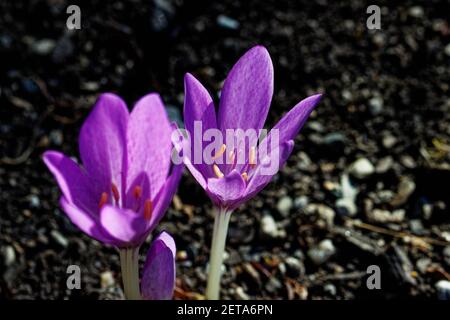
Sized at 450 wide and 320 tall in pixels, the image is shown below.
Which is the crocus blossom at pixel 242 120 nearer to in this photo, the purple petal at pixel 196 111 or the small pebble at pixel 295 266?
the purple petal at pixel 196 111

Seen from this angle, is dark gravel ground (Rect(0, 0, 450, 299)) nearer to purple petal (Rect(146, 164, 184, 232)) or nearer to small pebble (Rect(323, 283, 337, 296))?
small pebble (Rect(323, 283, 337, 296))

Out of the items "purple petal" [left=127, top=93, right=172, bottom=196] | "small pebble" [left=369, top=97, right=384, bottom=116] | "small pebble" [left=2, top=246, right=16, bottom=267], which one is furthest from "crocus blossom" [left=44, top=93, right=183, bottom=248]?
"small pebble" [left=369, top=97, right=384, bottom=116]

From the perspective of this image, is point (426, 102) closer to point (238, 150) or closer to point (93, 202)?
point (238, 150)

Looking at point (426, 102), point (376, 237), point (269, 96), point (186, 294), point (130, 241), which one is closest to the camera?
point (130, 241)

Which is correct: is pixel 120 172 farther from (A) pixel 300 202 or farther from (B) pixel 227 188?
(A) pixel 300 202

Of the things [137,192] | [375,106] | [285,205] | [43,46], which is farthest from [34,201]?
[375,106]

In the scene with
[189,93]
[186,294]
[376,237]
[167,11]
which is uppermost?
[167,11]

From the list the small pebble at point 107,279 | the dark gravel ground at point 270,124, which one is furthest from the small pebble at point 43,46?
the small pebble at point 107,279

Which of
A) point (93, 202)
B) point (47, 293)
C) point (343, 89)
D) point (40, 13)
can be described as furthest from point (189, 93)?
point (40, 13)
